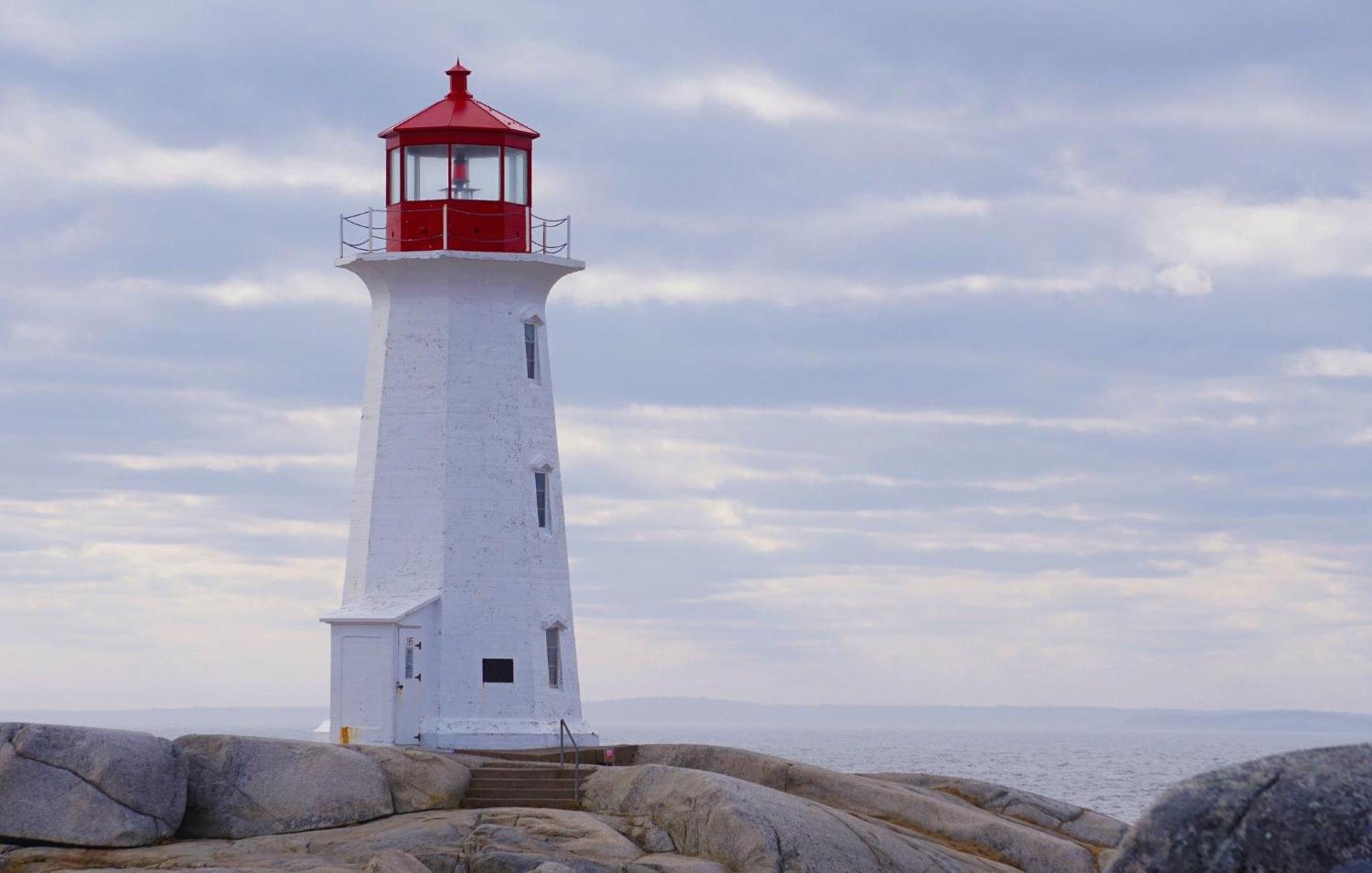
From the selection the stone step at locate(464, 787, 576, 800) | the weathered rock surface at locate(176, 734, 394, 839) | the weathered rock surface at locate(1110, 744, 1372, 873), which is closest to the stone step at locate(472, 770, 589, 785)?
the stone step at locate(464, 787, 576, 800)

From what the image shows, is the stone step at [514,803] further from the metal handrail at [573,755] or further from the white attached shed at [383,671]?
the white attached shed at [383,671]

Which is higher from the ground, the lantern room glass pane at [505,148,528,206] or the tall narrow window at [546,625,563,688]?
the lantern room glass pane at [505,148,528,206]

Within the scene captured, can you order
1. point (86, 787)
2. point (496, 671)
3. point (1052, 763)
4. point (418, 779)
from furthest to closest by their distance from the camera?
point (1052, 763), point (496, 671), point (418, 779), point (86, 787)

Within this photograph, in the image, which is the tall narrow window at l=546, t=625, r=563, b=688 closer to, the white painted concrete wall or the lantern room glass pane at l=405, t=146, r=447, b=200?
the white painted concrete wall

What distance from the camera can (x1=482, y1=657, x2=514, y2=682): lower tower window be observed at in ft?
85.7

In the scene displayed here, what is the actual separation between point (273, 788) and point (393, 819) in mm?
1377

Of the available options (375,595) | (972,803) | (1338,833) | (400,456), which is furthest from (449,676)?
(1338,833)

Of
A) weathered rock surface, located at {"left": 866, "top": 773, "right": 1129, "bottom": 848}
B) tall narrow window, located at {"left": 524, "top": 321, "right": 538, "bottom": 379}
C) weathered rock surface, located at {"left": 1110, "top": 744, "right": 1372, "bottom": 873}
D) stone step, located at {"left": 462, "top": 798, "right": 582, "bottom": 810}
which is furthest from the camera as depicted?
tall narrow window, located at {"left": 524, "top": 321, "right": 538, "bottom": 379}

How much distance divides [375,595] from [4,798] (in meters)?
7.80

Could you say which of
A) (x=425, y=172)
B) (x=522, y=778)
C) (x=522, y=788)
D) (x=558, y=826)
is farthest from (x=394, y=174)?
(x=558, y=826)

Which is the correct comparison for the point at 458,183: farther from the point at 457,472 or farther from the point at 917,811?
the point at 917,811

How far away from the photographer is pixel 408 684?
25.7m

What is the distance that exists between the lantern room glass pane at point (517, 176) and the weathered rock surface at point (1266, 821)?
18444 mm

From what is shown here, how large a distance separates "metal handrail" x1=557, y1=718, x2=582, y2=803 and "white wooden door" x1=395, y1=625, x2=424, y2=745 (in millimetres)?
1993
